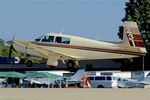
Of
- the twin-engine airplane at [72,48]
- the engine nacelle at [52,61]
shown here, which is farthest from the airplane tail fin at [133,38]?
the engine nacelle at [52,61]

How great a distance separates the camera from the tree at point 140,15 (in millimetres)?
77562

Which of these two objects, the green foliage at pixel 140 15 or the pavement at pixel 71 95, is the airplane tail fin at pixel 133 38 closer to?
the pavement at pixel 71 95

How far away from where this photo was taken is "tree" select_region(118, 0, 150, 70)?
7756cm

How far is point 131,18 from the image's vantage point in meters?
78.2

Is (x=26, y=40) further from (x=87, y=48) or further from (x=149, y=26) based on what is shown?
(x=149, y=26)

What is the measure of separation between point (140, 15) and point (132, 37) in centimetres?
3332

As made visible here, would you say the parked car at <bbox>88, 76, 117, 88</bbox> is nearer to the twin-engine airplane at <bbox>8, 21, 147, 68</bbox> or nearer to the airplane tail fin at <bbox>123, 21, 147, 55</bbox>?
the airplane tail fin at <bbox>123, 21, 147, 55</bbox>

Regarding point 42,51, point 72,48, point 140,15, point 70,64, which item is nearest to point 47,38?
point 42,51

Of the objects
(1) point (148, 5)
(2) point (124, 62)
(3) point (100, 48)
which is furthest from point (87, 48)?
(1) point (148, 5)

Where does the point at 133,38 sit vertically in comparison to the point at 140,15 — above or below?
below

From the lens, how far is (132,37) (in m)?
46.6

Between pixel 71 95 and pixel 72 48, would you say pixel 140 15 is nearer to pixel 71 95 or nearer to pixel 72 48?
pixel 72 48

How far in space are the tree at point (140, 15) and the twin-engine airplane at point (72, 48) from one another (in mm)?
31501

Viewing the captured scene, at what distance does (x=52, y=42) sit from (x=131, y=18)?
34.9 m
